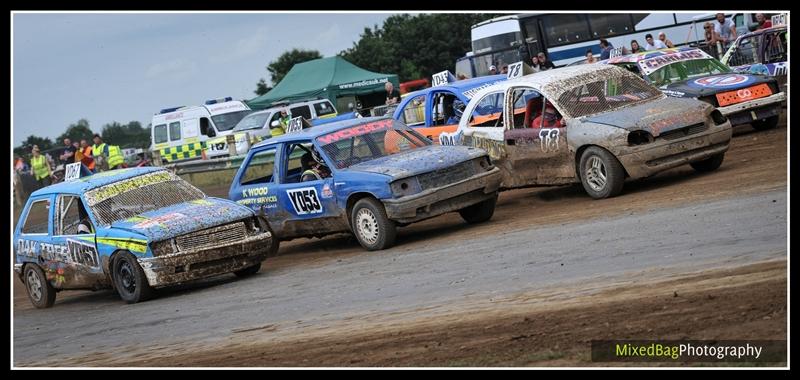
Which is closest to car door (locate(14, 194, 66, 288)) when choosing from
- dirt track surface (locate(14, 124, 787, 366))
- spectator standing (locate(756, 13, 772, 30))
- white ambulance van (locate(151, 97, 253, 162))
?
dirt track surface (locate(14, 124, 787, 366))

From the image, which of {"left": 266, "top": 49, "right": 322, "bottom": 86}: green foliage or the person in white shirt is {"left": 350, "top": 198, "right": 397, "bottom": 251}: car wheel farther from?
{"left": 266, "top": 49, "right": 322, "bottom": 86}: green foliage

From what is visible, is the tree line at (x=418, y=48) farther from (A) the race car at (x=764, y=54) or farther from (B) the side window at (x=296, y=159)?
(B) the side window at (x=296, y=159)

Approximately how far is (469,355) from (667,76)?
38.7 feet

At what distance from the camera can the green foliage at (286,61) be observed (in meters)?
81.9

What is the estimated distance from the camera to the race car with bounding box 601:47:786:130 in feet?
54.2

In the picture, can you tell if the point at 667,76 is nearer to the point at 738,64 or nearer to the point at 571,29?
the point at 738,64

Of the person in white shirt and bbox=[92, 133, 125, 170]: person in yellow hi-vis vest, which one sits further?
the person in white shirt

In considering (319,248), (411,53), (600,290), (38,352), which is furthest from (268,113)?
(411,53)

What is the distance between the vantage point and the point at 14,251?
14.1 meters

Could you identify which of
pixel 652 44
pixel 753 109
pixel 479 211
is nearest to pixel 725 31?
pixel 652 44

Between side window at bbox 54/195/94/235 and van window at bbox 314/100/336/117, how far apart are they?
20.1m

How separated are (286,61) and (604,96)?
7176 cm

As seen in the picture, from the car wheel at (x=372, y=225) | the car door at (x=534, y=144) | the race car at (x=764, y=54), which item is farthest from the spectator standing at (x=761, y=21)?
the car wheel at (x=372, y=225)

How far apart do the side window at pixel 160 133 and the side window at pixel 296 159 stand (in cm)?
2041
